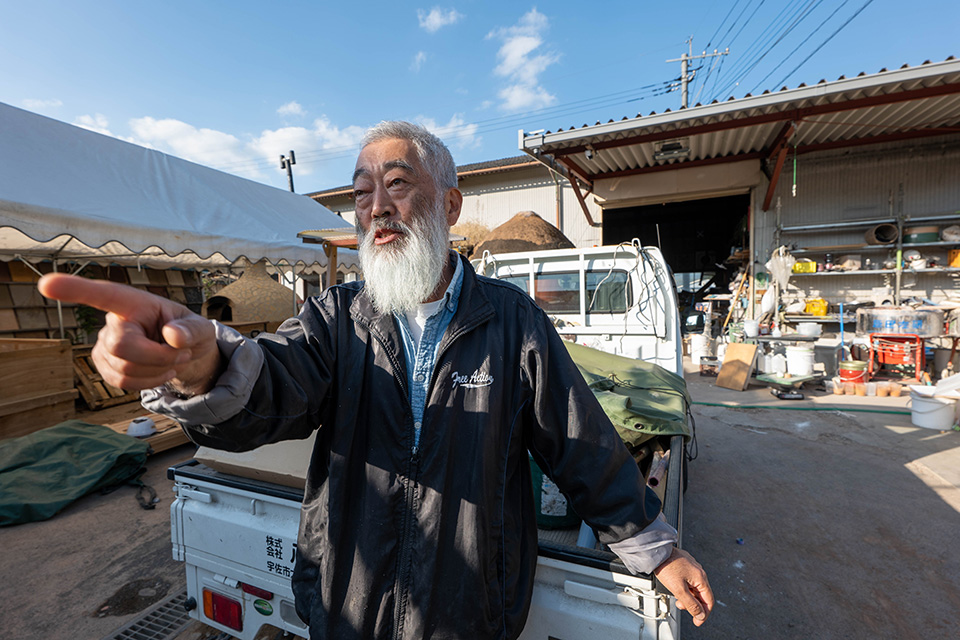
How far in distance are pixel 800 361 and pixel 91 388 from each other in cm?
1142

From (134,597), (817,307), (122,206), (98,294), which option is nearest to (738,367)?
(817,307)

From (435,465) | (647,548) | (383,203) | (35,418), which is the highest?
(383,203)

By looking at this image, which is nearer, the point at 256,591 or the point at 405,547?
the point at 405,547

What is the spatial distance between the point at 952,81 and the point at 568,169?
251 inches

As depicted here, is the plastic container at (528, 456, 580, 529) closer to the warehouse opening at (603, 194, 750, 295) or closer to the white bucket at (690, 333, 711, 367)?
the white bucket at (690, 333, 711, 367)

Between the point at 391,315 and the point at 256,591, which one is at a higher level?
the point at 391,315

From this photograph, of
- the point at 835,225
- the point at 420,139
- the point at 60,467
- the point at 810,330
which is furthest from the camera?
the point at 835,225

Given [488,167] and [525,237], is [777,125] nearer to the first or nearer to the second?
[525,237]

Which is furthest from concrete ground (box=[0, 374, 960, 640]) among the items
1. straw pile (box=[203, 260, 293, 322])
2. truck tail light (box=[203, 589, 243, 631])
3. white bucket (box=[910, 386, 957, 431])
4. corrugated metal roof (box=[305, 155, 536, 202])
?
corrugated metal roof (box=[305, 155, 536, 202])

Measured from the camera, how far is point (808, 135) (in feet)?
30.1

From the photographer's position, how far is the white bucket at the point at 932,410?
5.12 m

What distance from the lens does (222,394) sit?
881 mm

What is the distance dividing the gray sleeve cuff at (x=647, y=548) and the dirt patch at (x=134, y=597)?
2.94m

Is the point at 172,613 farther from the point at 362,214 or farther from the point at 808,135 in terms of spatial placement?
the point at 808,135
